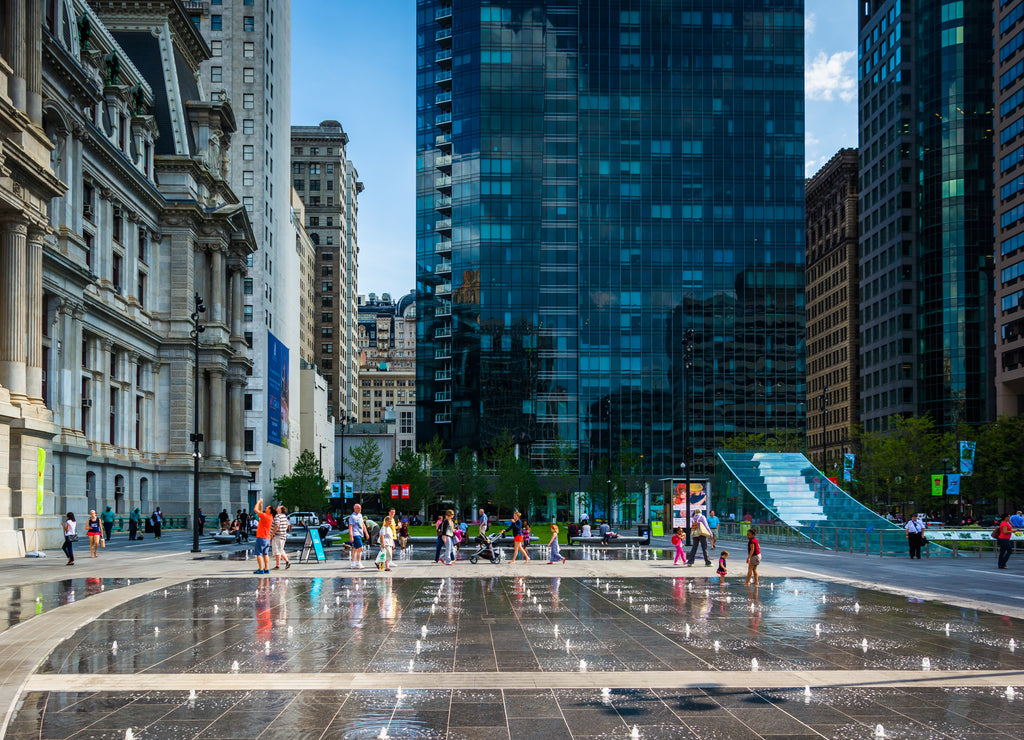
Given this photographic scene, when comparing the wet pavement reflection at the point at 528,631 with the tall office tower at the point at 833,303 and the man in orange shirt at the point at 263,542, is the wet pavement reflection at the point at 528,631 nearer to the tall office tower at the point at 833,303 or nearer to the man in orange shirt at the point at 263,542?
the man in orange shirt at the point at 263,542

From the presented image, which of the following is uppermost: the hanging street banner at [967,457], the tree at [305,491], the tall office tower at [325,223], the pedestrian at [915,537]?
the tall office tower at [325,223]

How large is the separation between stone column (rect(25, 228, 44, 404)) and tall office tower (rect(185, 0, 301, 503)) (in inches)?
2458

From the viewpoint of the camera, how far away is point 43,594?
23641 millimetres

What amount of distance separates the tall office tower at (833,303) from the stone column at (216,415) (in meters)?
91.4

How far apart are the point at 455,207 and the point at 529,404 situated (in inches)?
984

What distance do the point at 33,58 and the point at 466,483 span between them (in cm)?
6050

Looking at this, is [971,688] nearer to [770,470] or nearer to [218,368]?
[770,470]

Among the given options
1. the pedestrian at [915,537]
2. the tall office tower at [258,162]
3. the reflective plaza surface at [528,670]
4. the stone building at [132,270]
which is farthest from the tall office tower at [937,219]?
the reflective plaza surface at [528,670]

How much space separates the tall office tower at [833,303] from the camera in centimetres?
15238

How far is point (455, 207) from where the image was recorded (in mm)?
115875

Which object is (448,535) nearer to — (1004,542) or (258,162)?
(1004,542)

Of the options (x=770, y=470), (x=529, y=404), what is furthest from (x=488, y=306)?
(x=770, y=470)

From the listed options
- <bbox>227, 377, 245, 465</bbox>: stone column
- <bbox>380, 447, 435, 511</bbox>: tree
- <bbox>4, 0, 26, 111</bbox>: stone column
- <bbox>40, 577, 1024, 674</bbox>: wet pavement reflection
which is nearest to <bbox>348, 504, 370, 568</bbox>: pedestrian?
<bbox>40, 577, 1024, 674</bbox>: wet pavement reflection

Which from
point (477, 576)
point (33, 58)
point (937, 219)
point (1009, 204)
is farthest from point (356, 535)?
point (937, 219)
